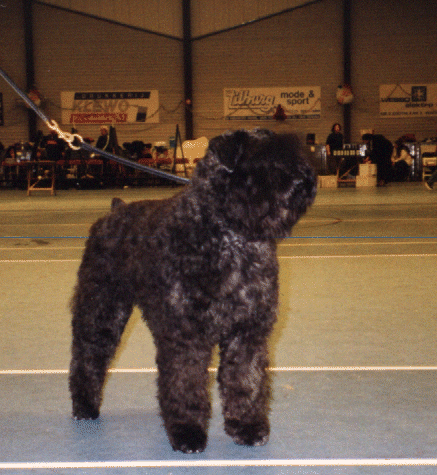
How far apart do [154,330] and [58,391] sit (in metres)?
0.91

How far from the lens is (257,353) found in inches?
90.6

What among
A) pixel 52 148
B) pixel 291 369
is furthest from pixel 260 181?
pixel 52 148

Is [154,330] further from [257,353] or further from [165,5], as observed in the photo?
[165,5]

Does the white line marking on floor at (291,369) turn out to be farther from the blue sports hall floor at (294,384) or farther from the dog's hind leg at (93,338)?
the dog's hind leg at (93,338)

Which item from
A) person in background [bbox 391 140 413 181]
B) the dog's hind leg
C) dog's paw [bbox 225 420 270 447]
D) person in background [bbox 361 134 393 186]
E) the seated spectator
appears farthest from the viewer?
person in background [bbox 391 140 413 181]

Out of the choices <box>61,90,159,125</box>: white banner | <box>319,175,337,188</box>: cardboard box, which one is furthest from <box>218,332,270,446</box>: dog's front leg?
<box>61,90,159,125</box>: white banner

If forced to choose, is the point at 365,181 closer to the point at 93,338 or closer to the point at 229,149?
the point at 93,338

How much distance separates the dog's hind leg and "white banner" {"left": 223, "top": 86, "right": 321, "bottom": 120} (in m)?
20.0

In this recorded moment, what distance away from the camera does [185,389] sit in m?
2.25

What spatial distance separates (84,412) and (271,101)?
66.5ft

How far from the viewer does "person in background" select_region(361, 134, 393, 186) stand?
18188 mm

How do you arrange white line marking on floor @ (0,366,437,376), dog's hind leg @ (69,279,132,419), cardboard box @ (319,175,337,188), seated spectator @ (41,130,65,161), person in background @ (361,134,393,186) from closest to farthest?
1. dog's hind leg @ (69,279,132,419)
2. white line marking on floor @ (0,366,437,376)
3. cardboard box @ (319,175,337,188)
4. seated spectator @ (41,130,65,161)
5. person in background @ (361,134,393,186)

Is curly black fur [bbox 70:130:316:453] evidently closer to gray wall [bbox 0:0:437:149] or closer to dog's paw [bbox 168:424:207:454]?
dog's paw [bbox 168:424:207:454]

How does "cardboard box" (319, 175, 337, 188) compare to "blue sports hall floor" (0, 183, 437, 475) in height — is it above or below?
above
